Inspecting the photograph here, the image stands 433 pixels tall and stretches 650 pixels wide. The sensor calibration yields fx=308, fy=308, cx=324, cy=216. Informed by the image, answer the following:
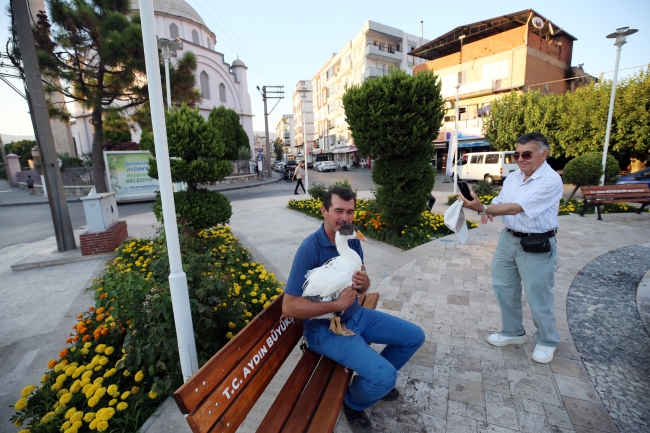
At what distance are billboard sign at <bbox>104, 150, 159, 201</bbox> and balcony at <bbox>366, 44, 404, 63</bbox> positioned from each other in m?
29.9

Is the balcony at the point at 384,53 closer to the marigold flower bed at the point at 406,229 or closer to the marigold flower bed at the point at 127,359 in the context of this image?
the marigold flower bed at the point at 406,229

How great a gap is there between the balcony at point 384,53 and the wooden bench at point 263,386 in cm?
3968

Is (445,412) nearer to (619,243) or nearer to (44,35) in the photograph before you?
(619,243)

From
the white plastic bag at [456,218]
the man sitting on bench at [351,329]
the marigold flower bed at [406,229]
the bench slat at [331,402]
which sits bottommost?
the marigold flower bed at [406,229]

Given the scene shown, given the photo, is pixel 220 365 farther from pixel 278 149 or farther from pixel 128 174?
pixel 278 149

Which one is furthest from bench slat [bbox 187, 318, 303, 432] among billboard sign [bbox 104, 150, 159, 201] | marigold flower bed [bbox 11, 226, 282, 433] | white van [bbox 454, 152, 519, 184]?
white van [bbox 454, 152, 519, 184]

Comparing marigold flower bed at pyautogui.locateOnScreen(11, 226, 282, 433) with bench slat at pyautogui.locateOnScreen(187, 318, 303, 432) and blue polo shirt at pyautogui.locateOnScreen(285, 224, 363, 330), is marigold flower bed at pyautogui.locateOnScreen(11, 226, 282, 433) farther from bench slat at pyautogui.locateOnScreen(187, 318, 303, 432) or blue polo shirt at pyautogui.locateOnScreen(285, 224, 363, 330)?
blue polo shirt at pyautogui.locateOnScreen(285, 224, 363, 330)

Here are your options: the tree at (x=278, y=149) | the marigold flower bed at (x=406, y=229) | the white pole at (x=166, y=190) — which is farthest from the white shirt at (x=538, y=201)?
the tree at (x=278, y=149)

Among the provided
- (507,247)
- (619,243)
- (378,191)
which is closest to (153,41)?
(507,247)

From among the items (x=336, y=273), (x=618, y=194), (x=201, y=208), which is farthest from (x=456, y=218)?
(x=618, y=194)

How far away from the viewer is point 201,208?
5.68 metres

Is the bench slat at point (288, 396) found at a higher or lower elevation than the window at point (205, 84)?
lower

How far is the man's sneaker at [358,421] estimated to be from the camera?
204 cm

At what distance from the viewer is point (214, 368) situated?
4.72ft
